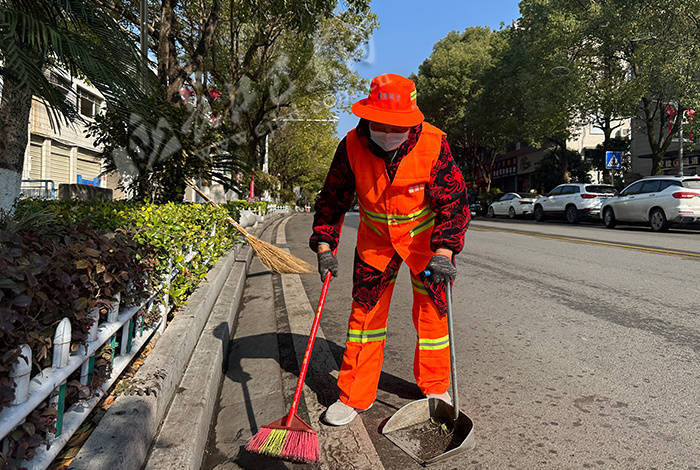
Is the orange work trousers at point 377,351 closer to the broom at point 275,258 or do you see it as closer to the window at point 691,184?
the broom at point 275,258

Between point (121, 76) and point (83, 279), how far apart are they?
193 centimetres

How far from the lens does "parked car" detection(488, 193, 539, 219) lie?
76.8ft

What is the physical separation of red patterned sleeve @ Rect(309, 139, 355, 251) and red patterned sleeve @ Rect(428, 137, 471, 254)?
1.59 feet

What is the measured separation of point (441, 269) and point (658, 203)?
13.9 meters

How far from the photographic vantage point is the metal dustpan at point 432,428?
2.40 metres

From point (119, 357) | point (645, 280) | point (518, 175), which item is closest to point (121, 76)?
point (119, 357)

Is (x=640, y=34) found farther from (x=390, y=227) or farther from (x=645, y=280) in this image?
(x=390, y=227)

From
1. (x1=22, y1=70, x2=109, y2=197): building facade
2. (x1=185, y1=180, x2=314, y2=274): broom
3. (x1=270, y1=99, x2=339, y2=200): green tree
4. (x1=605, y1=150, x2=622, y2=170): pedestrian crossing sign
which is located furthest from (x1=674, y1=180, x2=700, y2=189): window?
(x1=22, y1=70, x2=109, y2=197): building facade

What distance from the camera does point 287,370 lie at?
11.8 ft

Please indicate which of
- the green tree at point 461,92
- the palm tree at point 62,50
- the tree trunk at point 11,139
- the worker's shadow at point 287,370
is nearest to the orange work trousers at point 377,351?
the worker's shadow at point 287,370

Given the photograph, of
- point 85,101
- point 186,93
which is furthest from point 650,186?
point 85,101

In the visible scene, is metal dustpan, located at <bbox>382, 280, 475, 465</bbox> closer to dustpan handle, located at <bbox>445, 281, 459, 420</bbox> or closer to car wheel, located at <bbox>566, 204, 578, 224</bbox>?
dustpan handle, located at <bbox>445, 281, 459, 420</bbox>

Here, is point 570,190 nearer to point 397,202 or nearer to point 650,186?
point 650,186

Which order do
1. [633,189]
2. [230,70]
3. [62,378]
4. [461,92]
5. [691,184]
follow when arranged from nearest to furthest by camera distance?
[62,378] → [691,184] → [633,189] → [230,70] → [461,92]
